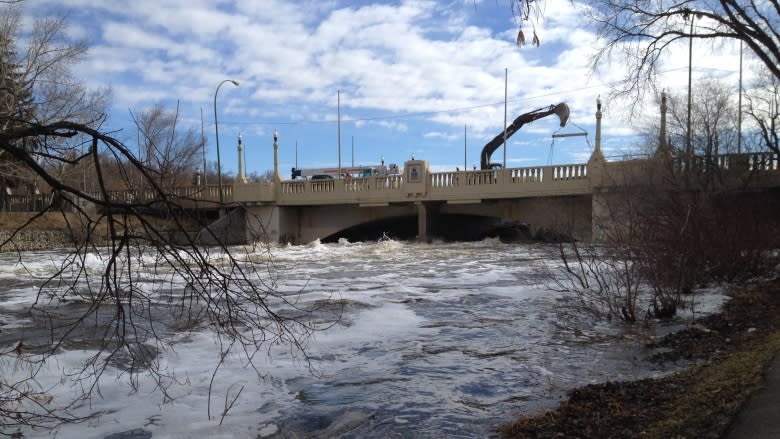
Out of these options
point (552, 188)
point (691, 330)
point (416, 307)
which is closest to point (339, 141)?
point (552, 188)

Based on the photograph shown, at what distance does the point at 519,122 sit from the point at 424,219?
1348cm

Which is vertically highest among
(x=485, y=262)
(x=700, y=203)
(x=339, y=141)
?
(x=339, y=141)

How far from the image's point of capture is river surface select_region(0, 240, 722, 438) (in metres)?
5.93

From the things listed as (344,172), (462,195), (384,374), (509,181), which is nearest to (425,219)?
Result: (462,195)


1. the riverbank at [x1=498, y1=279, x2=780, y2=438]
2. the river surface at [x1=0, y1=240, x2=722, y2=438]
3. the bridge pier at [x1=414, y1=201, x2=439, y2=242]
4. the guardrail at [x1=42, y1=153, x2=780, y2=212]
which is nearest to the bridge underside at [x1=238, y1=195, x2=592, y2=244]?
the bridge pier at [x1=414, y1=201, x2=439, y2=242]

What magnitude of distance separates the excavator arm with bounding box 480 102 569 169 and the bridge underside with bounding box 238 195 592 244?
5.05 m

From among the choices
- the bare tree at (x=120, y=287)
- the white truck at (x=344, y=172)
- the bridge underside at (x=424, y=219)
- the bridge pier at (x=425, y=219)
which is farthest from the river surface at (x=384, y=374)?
the white truck at (x=344, y=172)

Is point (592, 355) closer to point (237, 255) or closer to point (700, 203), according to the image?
point (700, 203)

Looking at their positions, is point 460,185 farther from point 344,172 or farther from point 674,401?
point 674,401

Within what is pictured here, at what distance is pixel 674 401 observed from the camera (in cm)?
530

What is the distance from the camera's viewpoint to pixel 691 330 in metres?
9.09

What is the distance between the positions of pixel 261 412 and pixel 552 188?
3009 centimetres

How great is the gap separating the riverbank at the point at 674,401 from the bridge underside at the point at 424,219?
87.9ft

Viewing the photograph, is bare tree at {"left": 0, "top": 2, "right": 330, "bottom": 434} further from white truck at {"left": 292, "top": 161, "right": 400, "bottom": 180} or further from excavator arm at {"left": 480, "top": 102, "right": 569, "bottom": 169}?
white truck at {"left": 292, "top": 161, "right": 400, "bottom": 180}
